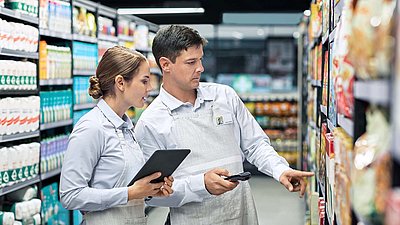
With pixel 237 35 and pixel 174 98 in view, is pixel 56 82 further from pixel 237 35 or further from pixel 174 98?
pixel 237 35

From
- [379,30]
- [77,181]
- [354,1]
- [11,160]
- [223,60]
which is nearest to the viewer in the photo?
[379,30]

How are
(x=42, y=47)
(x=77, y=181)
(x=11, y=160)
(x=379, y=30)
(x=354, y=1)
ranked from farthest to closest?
(x=42, y=47) → (x=11, y=160) → (x=77, y=181) → (x=354, y=1) → (x=379, y=30)

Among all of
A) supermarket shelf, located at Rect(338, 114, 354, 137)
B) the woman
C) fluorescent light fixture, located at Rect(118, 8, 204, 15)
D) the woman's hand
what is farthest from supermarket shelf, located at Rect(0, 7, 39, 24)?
fluorescent light fixture, located at Rect(118, 8, 204, 15)

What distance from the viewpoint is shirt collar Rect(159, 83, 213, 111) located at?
132 inches

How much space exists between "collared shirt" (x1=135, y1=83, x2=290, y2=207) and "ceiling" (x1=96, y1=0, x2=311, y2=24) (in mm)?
12315

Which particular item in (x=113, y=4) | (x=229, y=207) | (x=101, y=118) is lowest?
(x=229, y=207)

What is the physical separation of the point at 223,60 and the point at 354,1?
1688cm

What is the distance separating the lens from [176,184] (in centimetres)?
323

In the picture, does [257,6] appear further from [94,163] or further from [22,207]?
[94,163]

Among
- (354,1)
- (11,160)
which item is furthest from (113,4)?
(354,1)

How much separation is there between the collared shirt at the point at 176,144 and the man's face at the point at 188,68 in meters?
0.10

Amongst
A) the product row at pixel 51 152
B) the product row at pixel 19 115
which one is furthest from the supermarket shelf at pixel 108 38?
the product row at pixel 19 115

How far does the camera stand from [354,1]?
181cm

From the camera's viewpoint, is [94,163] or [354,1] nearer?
[354,1]
